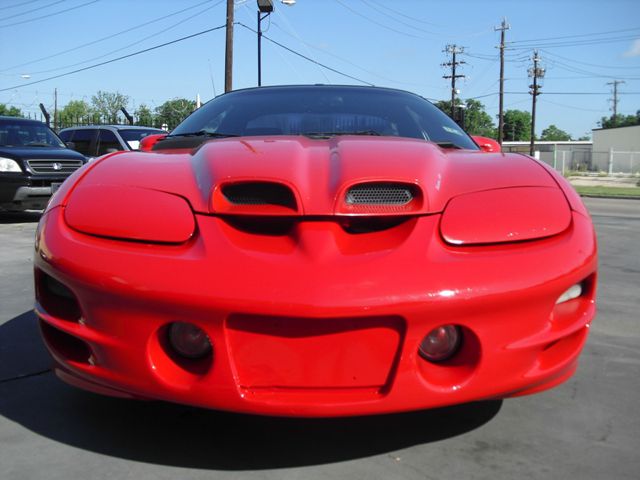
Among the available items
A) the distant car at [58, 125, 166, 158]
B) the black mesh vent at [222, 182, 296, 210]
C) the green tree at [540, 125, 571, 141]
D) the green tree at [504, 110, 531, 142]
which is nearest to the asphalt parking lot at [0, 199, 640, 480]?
the black mesh vent at [222, 182, 296, 210]

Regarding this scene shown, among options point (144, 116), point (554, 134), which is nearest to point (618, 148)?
point (144, 116)

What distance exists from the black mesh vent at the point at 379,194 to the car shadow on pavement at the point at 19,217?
9097 millimetres

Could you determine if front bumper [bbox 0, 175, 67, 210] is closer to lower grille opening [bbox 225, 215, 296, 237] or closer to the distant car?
the distant car

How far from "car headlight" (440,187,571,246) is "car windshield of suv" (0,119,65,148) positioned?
9.77m

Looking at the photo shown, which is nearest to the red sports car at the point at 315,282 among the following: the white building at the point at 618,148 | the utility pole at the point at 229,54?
the utility pole at the point at 229,54

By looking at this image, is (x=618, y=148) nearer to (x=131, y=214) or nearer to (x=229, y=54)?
(x=229, y=54)

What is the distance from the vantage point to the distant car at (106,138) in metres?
13.0

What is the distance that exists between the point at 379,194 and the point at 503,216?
40cm

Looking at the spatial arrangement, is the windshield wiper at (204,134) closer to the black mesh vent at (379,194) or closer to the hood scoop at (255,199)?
the hood scoop at (255,199)

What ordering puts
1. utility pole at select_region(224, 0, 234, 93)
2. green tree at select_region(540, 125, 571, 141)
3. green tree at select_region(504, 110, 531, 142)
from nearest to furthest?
utility pole at select_region(224, 0, 234, 93), green tree at select_region(504, 110, 531, 142), green tree at select_region(540, 125, 571, 141)

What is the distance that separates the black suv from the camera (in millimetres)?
9297

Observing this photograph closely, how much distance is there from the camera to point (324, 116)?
319 cm

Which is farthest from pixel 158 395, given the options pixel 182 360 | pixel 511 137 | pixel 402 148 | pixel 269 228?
pixel 511 137

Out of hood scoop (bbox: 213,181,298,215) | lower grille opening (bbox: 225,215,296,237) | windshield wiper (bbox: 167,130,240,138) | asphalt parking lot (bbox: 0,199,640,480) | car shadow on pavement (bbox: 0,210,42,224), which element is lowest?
asphalt parking lot (bbox: 0,199,640,480)
